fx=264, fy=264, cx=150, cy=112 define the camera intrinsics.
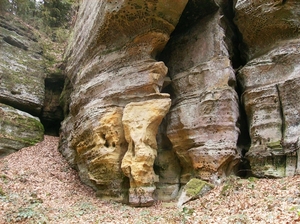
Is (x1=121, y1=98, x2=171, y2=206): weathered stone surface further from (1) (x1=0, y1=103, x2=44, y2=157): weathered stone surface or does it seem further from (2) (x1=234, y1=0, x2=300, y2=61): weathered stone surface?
(1) (x1=0, y1=103, x2=44, y2=157): weathered stone surface

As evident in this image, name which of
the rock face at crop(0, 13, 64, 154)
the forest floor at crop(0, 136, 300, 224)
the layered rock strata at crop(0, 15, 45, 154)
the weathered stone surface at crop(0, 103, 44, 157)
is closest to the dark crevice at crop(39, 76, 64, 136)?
the rock face at crop(0, 13, 64, 154)

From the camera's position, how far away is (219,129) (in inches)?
392

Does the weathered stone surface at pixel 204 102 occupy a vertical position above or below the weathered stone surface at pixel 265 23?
below

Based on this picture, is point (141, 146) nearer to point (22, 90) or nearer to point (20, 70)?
point (22, 90)

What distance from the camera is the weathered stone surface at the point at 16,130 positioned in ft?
42.2

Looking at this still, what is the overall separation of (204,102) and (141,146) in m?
3.11

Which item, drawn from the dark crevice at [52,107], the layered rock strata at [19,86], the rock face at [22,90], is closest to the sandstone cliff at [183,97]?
the layered rock strata at [19,86]

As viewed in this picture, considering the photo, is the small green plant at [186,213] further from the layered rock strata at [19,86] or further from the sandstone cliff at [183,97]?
the layered rock strata at [19,86]

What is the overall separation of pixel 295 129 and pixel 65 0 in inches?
718

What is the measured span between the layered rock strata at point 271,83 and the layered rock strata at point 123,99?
133 inches

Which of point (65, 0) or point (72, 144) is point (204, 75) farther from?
point (65, 0)

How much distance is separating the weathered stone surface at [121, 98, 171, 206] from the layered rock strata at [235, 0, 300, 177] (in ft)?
11.9

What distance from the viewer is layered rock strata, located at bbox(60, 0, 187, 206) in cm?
952

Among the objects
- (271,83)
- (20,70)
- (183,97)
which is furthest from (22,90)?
(271,83)
